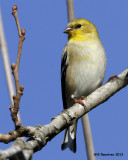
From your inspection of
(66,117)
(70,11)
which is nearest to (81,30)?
(70,11)

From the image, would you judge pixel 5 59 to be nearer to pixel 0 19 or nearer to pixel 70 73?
pixel 0 19

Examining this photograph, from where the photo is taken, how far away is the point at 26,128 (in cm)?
224

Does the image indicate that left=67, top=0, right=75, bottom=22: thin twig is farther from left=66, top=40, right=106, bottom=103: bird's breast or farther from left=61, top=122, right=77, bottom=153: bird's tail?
left=61, top=122, right=77, bottom=153: bird's tail

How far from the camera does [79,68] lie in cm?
412

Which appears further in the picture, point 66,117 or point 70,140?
point 70,140

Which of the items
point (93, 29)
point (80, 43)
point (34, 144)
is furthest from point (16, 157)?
point (93, 29)

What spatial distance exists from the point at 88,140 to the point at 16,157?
136cm

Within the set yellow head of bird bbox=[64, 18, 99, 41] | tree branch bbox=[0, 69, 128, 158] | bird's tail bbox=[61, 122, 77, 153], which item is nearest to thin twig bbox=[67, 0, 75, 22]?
tree branch bbox=[0, 69, 128, 158]

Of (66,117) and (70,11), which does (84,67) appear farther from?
(66,117)

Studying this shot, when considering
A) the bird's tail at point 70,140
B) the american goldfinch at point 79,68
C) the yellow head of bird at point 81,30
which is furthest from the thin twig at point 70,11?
the bird's tail at point 70,140

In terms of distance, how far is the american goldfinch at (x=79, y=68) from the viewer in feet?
13.5

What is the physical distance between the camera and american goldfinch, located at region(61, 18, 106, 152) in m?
4.12

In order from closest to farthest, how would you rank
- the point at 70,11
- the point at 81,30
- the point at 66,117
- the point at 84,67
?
the point at 66,117
the point at 70,11
the point at 84,67
the point at 81,30

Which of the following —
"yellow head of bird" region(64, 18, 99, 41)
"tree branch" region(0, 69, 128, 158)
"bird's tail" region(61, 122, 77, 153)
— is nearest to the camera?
"tree branch" region(0, 69, 128, 158)
